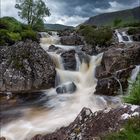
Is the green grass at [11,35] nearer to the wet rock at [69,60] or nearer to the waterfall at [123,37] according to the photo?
the wet rock at [69,60]

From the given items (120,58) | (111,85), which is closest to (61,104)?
(111,85)

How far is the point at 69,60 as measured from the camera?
2488cm

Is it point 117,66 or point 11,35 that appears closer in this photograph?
point 117,66

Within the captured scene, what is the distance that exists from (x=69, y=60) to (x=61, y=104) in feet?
25.4

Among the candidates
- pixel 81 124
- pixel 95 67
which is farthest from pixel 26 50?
pixel 81 124

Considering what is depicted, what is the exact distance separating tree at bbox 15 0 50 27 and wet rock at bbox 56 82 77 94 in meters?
40.5

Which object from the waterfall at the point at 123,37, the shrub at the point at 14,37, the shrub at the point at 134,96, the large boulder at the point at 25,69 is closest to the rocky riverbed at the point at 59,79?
the large boulder at the point at 25,69

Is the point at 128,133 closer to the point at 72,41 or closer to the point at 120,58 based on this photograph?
the point at 120,58

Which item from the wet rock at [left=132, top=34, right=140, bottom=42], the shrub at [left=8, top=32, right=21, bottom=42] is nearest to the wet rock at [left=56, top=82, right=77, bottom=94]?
the shrub at [left=8, top=32, right=21, bottom=42]

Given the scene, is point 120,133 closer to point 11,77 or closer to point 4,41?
point 11,77

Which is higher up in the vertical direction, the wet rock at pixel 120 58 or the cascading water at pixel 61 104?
the wet rock at pixel 120 58

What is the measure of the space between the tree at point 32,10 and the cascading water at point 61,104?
35.6 meters

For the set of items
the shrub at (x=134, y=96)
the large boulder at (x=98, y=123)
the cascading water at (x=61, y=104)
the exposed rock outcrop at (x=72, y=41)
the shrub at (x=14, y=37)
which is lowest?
the cascading water at (x=61, y=104)

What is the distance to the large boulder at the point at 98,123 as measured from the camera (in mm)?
6894
